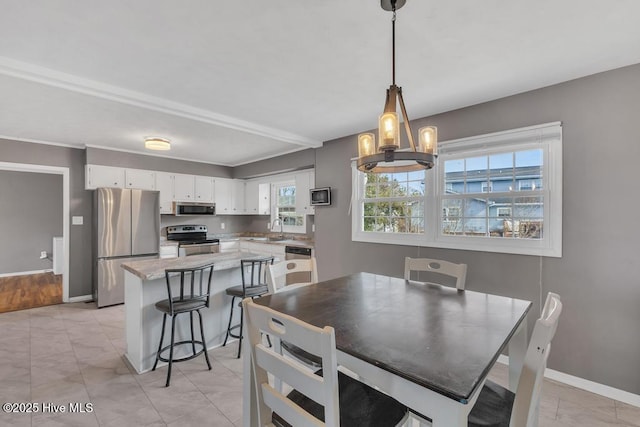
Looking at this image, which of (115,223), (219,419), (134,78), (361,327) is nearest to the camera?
(361,327)

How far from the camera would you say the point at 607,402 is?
217 cm

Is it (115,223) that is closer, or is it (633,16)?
(633,16)

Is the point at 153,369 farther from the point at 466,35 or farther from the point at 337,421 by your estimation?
the point at 466,35

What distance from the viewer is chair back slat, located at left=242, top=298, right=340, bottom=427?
92 centimetres

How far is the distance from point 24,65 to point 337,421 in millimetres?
2975

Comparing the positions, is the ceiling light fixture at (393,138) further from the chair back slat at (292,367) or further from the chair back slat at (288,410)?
the chair back slat at (288,410)

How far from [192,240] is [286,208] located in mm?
1856

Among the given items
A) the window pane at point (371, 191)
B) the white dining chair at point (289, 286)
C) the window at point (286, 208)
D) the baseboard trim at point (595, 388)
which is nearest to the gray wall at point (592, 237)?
the baseboard trim at point (595, 388)

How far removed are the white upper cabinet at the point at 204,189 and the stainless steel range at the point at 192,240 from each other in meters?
0.55

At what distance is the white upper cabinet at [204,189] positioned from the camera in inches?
225

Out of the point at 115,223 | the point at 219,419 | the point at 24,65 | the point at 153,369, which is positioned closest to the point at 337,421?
the point at 219,419

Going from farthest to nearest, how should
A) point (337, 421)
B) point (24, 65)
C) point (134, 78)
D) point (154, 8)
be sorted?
point (134, 78) < point (24, 65) < point (154, 8) < point (337, 421)

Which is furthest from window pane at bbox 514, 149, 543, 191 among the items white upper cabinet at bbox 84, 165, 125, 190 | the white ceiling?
white upper cabinet at bbox 84, 165, 125, 190

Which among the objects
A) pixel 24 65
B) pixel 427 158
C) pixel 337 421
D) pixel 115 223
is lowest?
pixel 337 421
